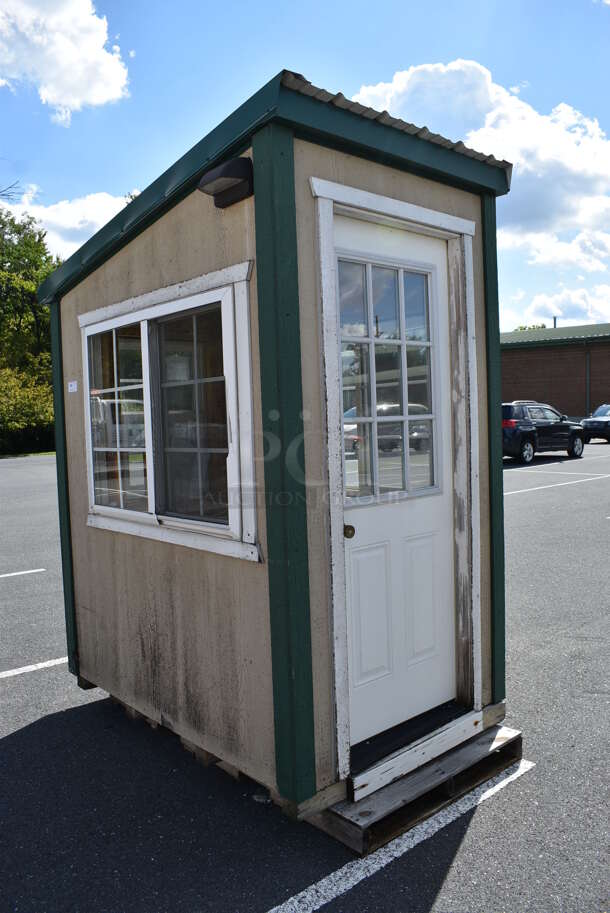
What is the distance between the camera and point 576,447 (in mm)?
19469

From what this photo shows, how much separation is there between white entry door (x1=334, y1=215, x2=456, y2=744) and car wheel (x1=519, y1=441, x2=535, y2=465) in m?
15.1

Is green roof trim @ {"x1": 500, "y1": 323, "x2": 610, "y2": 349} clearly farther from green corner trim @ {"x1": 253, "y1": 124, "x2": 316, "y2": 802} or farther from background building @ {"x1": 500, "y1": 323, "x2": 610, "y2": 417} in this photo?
green corner trim @ {"x1": 253, "y1": 124, "x2": 316, "y2": 802}

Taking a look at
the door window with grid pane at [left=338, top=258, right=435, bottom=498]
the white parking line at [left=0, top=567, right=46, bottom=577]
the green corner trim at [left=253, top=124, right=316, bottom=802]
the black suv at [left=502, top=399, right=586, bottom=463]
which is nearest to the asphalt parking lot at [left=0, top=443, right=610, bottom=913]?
the green corner trim at [left=253, top=124, right=316, bottom=802]

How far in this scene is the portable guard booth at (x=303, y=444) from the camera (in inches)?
109

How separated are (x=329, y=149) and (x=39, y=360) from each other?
128 ft

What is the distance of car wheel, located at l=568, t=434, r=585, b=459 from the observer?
1931 centimetres

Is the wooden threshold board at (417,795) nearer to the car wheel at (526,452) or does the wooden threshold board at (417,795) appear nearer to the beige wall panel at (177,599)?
the beige wall panel at (177,599)

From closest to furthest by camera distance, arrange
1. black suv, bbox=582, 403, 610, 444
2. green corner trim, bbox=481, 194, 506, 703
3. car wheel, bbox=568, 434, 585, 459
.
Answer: green corner trim, bbox=481, 194, 506, 703 → car wheel, bbox=568, 434, 585, 459 → black suv, bbox=582, 403, 610, 444

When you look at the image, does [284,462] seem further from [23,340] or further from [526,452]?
[23,340]

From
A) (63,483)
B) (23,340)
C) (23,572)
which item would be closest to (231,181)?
(63,483)

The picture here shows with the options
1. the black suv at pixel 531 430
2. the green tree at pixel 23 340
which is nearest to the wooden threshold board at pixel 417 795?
the black suv at pixel 531 430

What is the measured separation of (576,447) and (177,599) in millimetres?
18018

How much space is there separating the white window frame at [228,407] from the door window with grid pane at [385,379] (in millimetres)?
465

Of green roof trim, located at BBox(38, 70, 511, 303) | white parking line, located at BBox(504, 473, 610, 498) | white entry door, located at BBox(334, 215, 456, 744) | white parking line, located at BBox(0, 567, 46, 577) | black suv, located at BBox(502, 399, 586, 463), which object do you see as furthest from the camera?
black suv, located at BBox(502, 399, 586, 463)
